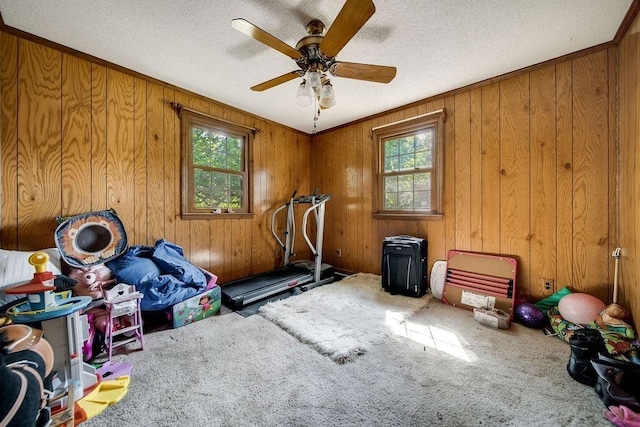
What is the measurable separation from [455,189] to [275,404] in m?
2.72

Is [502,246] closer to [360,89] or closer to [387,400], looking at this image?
[387,400]

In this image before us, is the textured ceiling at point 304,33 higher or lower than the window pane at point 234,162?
higher

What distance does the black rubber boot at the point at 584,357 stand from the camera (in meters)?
1.40

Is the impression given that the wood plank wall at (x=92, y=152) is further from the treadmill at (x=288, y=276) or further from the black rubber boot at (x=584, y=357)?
the black rubber boot at (x=584, y=357)

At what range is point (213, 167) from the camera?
120 inches

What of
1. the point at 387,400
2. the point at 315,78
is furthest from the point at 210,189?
the point at 387,400

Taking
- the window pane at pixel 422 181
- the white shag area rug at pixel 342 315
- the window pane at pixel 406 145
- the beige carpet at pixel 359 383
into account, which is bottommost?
the beige carpet at pixel 359 383

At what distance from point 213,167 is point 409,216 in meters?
2.65

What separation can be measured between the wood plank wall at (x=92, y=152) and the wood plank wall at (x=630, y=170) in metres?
3.68

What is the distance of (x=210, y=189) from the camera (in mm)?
3049

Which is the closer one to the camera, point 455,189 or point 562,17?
point 562,17

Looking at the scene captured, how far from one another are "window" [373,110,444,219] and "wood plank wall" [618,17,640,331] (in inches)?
53.4

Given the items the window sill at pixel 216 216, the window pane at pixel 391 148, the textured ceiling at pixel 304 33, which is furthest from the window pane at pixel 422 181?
the window sill at pixel 216 216

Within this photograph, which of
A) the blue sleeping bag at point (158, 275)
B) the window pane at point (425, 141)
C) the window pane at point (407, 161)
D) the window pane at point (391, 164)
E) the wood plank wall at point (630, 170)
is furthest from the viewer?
the window pane at point (391, 164)
